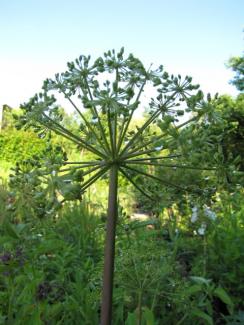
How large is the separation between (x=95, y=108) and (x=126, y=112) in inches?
5.6

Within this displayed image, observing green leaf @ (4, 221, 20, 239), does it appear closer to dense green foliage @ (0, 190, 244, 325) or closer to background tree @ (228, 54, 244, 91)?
dense green foliage @ (0, 190, 244, 325)

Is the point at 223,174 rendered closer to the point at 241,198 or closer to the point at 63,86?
the point at 63,86


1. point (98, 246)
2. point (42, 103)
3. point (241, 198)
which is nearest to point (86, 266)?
point (98, 246)

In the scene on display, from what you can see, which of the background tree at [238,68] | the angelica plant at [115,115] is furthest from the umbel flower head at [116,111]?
the background tree at [238,68]

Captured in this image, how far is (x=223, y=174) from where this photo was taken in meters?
1.59

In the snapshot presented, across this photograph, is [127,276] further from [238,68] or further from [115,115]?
[238,68]

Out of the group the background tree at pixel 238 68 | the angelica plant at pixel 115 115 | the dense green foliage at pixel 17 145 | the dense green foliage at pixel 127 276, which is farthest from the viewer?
the background tree at pixel 238 68

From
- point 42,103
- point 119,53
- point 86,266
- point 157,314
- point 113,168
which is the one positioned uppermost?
point 119,53

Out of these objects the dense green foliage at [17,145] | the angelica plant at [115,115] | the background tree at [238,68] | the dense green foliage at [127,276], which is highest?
the background tree at [238,68]

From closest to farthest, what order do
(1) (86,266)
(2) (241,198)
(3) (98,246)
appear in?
(1) (86,266)
(3) (98,246)
(2) (241,198)

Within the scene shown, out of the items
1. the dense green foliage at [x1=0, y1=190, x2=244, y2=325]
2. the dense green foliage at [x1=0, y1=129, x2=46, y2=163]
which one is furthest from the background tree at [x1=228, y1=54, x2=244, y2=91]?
the dense green foliage at [x1=0, y1=190, x2=244, y2=325]

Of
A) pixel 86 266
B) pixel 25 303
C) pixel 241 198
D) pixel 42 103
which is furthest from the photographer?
pixel 241 198

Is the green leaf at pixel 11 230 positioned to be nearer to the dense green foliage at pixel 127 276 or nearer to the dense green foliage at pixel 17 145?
the dense green foliage at pixel 127 276

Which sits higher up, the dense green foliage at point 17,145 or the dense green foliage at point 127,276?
the dense green foliage at point 17,145
